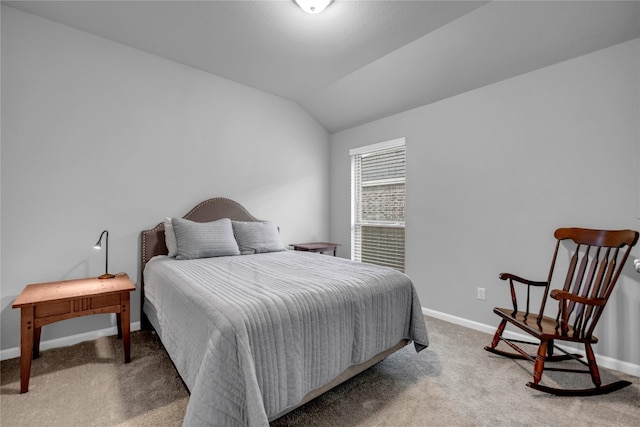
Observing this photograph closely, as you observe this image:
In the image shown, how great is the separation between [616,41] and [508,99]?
724 mm

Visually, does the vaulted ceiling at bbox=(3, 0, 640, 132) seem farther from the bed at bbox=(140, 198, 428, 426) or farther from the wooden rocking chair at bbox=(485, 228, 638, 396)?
the bed at bbox=(140, 198, 428, 426)

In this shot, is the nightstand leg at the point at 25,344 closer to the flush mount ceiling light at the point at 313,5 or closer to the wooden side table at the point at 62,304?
the wooden side table at the point at 62,304

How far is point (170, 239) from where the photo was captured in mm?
2832

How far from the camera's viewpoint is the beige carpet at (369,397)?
158 cm

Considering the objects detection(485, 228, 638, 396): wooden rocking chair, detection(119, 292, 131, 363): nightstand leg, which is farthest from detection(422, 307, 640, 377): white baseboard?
detection(119, 292, 131, 363): nightstand leg

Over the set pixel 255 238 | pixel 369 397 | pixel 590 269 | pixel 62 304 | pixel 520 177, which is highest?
pixel 520 177

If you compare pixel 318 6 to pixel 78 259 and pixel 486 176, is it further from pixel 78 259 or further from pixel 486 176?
pixel 78 259

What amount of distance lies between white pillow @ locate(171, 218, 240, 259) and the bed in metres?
0.11

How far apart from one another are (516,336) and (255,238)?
267cm

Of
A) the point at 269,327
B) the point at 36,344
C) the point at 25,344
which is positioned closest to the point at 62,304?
the point at 25,344

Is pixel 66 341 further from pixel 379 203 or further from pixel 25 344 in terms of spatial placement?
pixel 379 203

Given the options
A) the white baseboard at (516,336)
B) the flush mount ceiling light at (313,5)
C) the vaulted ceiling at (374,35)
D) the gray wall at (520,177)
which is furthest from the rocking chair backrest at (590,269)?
the flush mount ceiling light at (313,5)

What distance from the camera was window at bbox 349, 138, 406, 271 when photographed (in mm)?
3689

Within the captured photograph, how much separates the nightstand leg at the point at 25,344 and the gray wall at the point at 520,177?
332 centimetres
